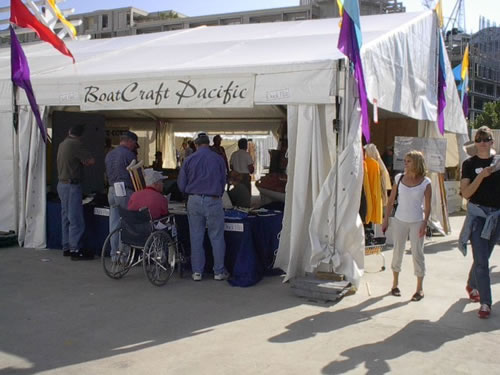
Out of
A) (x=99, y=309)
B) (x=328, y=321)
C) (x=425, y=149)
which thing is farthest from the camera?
(x=425, y=149)

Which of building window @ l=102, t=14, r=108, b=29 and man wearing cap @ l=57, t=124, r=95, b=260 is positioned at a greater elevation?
building window @ l=102, t=14, r=108, b=29

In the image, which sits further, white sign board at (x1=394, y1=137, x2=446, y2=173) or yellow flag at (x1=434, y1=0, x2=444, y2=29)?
yellow flag at (x1=434, y1=0, x2=444, y2=29)

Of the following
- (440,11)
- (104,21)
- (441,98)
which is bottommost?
(441,98)

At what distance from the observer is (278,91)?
20.5 feet

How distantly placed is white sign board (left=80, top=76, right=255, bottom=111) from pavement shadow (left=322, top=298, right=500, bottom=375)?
3.15 metres

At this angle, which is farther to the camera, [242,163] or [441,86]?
[242,163]

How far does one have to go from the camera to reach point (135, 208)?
20.6 ft

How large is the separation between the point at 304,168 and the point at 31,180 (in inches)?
170

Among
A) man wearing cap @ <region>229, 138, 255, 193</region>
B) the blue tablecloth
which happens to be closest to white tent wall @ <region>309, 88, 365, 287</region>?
the blue tablecloth

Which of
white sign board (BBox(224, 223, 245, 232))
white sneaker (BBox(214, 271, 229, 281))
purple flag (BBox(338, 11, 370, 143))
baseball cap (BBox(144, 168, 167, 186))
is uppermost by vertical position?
purple flag (BBox(338, 11, 370, 143))

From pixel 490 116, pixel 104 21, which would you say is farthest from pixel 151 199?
pixel 104 21

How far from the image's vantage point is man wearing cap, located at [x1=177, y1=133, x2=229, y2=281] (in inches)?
245

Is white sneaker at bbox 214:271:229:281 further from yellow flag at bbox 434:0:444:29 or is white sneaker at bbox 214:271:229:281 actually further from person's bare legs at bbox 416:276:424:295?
yellow flag at bbox 434:0:444:29

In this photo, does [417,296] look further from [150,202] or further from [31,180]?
[31,180]
